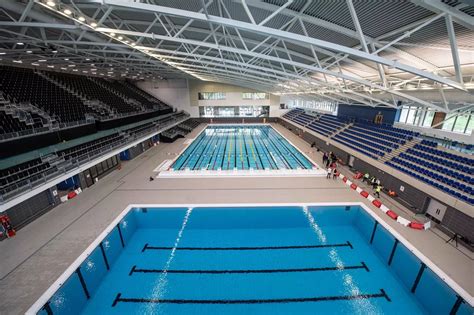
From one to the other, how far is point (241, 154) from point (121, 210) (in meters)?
10.0

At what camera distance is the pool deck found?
521 cm

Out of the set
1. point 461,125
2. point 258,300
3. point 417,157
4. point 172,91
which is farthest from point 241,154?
point 172,91

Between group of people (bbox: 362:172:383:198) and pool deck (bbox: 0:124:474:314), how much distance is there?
0.67 meters

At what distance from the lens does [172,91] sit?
101 feet

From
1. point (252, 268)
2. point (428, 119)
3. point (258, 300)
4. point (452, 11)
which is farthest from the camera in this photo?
point (428, 119)

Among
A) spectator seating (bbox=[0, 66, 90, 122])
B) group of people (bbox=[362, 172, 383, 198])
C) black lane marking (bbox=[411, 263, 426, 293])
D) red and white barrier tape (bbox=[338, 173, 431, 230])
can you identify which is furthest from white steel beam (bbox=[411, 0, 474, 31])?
spectator seating (bbox=[0, 66, 90, 122])

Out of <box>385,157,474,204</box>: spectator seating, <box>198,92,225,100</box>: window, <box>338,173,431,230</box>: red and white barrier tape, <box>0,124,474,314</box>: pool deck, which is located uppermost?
<box>198,92,225,100</box>: window

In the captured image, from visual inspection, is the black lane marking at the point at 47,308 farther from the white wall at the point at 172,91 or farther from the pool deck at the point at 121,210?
the white wall at the point at 172,91

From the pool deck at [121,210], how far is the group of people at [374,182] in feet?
2.21

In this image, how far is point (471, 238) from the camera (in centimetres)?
641

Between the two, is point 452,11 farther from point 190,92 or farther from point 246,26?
point 190,92

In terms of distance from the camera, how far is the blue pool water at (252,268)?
17.1 ft

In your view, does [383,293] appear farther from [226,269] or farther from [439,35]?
[439,35]

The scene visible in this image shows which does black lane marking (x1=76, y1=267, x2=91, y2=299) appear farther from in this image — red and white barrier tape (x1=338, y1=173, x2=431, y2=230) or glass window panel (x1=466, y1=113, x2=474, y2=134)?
glass window panel (x1=466, y1=113, x2=474, y2=134)
